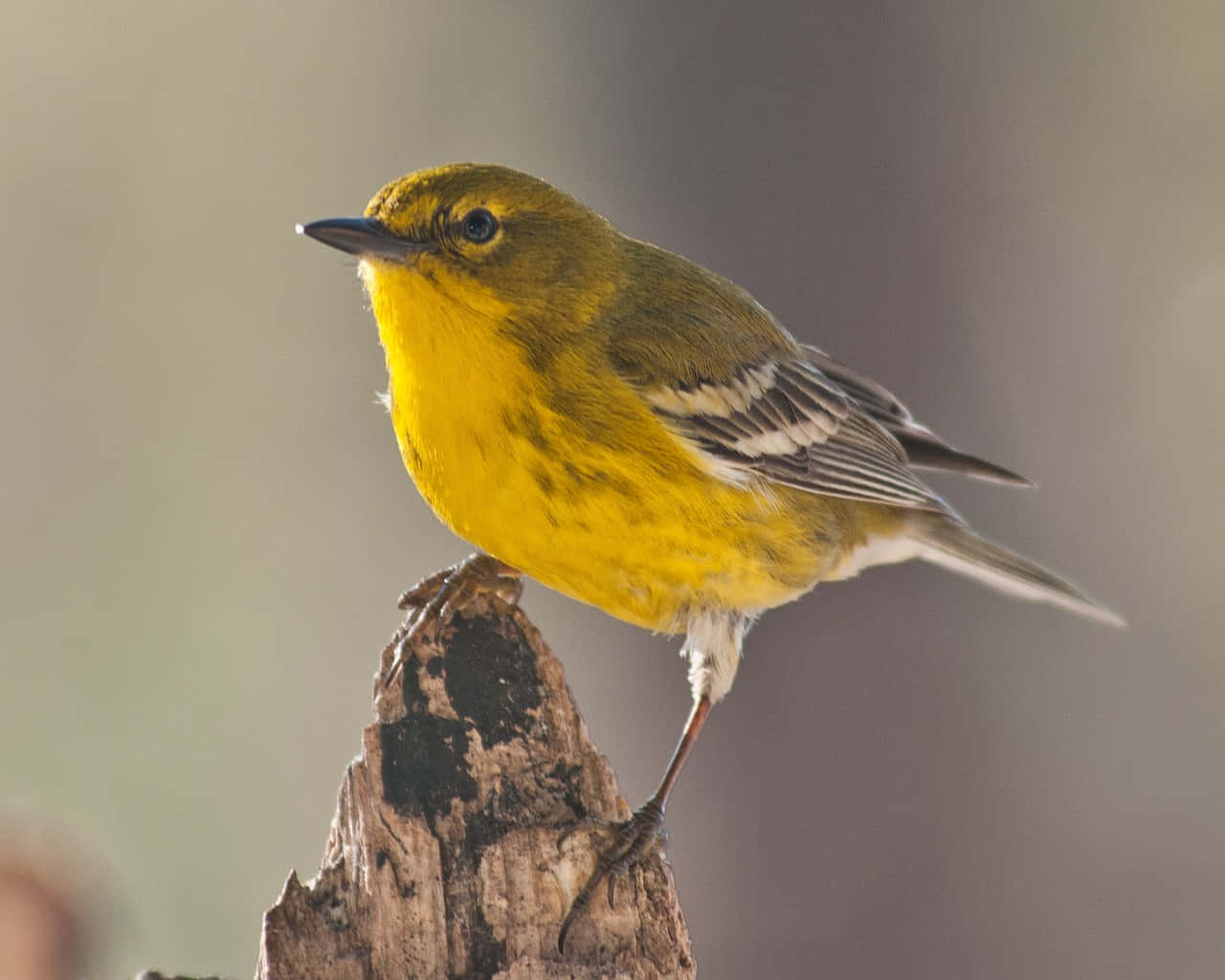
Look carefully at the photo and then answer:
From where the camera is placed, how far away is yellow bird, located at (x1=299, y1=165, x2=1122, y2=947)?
12.6 ft

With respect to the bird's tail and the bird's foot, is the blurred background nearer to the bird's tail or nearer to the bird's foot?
the bird's tail

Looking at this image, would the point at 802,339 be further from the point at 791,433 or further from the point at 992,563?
the point at 791,433

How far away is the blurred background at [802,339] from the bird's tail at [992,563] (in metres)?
0.83

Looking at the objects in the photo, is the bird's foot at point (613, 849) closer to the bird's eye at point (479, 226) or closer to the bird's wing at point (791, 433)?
the bird's wing at point (791, 433)

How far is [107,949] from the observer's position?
4.66 m

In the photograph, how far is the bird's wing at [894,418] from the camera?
5352 mm

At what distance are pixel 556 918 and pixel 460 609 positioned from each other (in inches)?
32.1

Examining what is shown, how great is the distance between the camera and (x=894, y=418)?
5445 millimetres

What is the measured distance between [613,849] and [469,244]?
1569 millimetres

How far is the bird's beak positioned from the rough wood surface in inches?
39.6

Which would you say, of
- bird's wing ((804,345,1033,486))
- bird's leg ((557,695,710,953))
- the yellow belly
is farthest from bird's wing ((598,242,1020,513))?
bird's leg ((557,695,710,953))

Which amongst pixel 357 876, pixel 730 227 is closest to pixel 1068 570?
pixel 730 227

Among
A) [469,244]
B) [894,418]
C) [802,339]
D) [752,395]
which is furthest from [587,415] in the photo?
[802,339]

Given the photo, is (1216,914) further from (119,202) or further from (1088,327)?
(119,202)
